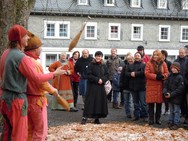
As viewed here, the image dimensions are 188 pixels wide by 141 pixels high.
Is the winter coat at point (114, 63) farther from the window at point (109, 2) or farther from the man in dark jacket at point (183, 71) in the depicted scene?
the window at point (109, 2)

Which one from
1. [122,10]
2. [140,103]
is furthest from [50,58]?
[140,103]

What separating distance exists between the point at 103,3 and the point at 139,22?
3.68 m

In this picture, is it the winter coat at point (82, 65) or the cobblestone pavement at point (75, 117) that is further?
the winter coat at point (82, 65)

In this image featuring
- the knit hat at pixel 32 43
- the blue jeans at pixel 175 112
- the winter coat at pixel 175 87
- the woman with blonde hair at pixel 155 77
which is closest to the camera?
the knit hat at pixel 32 43

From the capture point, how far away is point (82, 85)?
13297 mm

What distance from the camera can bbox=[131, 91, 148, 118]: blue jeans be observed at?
10.7m

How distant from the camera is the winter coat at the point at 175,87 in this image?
31.2 ft

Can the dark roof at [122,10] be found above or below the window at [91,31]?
above

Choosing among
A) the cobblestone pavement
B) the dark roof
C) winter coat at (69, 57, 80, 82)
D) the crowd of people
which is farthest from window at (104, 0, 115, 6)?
the cobblestone pavement

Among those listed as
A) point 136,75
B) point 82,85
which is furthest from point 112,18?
point 136,75

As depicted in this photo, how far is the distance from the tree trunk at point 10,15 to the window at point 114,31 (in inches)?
1176

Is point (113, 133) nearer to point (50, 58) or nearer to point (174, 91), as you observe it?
point (174, 91)

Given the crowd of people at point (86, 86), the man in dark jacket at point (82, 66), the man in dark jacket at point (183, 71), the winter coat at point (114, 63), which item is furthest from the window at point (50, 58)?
the man in dark jacket at point (183, 71)

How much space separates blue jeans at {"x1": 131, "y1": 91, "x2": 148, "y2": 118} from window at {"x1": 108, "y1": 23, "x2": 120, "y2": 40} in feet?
89.6
